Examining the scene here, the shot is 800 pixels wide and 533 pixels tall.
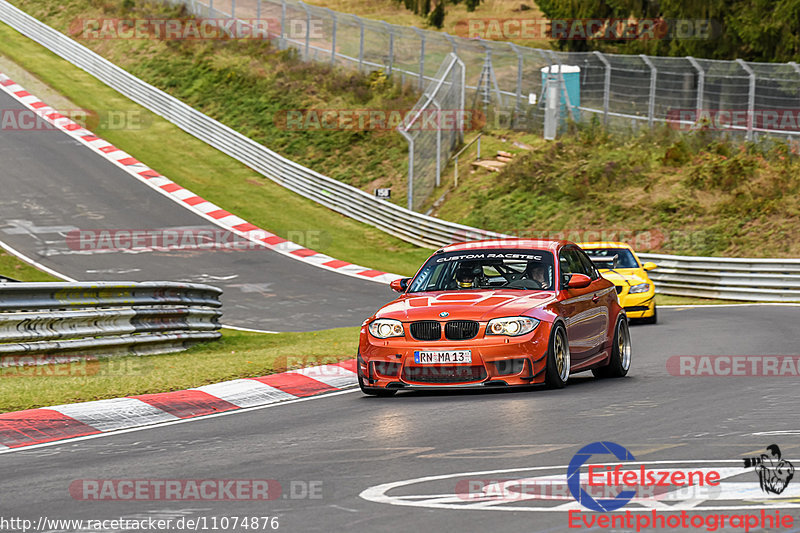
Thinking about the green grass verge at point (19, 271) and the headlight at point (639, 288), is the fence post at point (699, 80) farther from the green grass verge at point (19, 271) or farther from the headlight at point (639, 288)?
the green grass verge at point (19, 271)

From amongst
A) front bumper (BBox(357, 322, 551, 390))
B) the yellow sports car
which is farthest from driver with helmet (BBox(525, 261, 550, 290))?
the yellow sports car

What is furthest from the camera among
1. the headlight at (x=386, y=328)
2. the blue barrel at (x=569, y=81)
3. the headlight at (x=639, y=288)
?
the blue barrel at (x=569, y=81)

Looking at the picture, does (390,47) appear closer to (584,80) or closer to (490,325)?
(584,80)

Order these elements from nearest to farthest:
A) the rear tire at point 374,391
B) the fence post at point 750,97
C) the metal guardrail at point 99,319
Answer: the rear tire at point 374,391 < the metal guardrail at point 99,319 < the fence post at point 750,97

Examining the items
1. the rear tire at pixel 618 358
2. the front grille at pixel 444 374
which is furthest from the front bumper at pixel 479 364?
the rear tire at pixel 618 358

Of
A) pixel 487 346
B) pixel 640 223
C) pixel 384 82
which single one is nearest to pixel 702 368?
pixel 487 346

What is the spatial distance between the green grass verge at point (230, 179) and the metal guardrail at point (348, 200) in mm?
403

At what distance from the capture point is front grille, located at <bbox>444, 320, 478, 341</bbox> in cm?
1070

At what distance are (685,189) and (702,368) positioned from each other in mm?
20022

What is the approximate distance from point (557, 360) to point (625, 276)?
10.3 meters

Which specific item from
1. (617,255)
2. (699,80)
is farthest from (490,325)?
(699,80)

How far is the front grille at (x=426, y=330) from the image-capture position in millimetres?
10781

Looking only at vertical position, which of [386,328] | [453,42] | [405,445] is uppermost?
[453,42]

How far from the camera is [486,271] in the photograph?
1210cm
